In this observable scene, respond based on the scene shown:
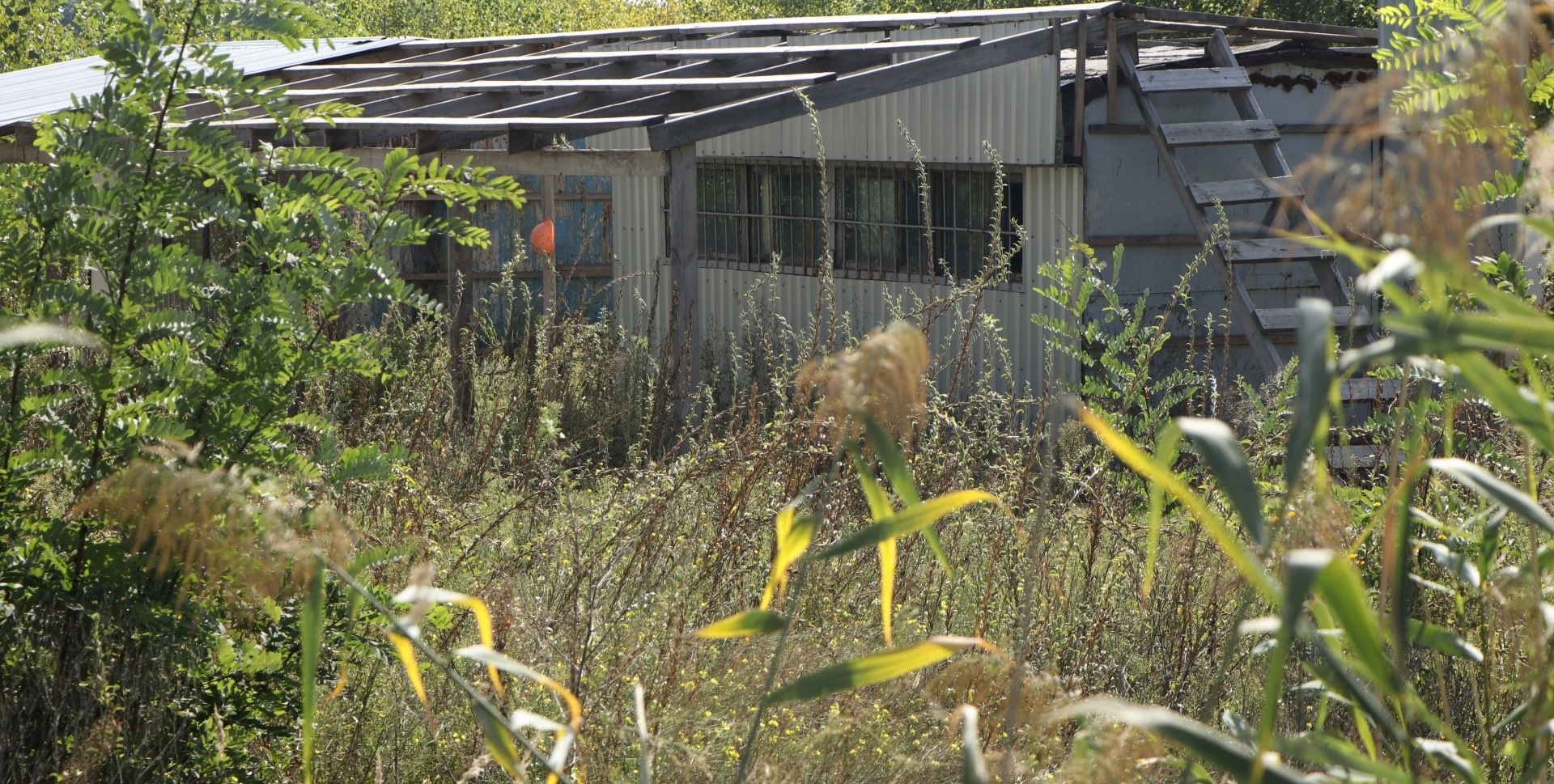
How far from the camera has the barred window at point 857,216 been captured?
10789 millimetres

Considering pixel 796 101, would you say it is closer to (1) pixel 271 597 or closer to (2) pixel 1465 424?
(2) pixel 1465 424

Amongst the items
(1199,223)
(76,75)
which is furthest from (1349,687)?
(76,75)

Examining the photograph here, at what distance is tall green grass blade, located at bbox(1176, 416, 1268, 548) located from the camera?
1.03 metres

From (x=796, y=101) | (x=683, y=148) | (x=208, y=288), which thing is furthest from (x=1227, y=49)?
(x=208, y=288)

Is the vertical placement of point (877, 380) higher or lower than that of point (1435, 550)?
higher

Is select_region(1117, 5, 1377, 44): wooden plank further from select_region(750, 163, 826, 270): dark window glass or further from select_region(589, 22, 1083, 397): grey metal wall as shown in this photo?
select_region(750, 163, 826, 270): dark window glass

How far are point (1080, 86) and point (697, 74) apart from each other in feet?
9.01

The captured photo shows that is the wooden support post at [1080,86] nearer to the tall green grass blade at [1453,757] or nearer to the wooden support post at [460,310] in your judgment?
the wooden support post at [460,310]

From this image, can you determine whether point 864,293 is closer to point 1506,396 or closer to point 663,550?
point 663,550

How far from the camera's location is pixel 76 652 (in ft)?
9.59

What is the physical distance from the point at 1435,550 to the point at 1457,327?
0.84 m

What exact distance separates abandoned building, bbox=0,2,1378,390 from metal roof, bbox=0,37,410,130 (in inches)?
3.3

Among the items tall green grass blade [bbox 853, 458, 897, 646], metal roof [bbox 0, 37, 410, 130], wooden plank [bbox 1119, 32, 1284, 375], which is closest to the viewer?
tall green grass blade [bbox 853, 458, 897, 646]

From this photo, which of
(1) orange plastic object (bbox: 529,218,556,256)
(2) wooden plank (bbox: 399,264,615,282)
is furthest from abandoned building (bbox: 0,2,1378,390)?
(2) wooden plank (bbox: 399,264,615,282)
